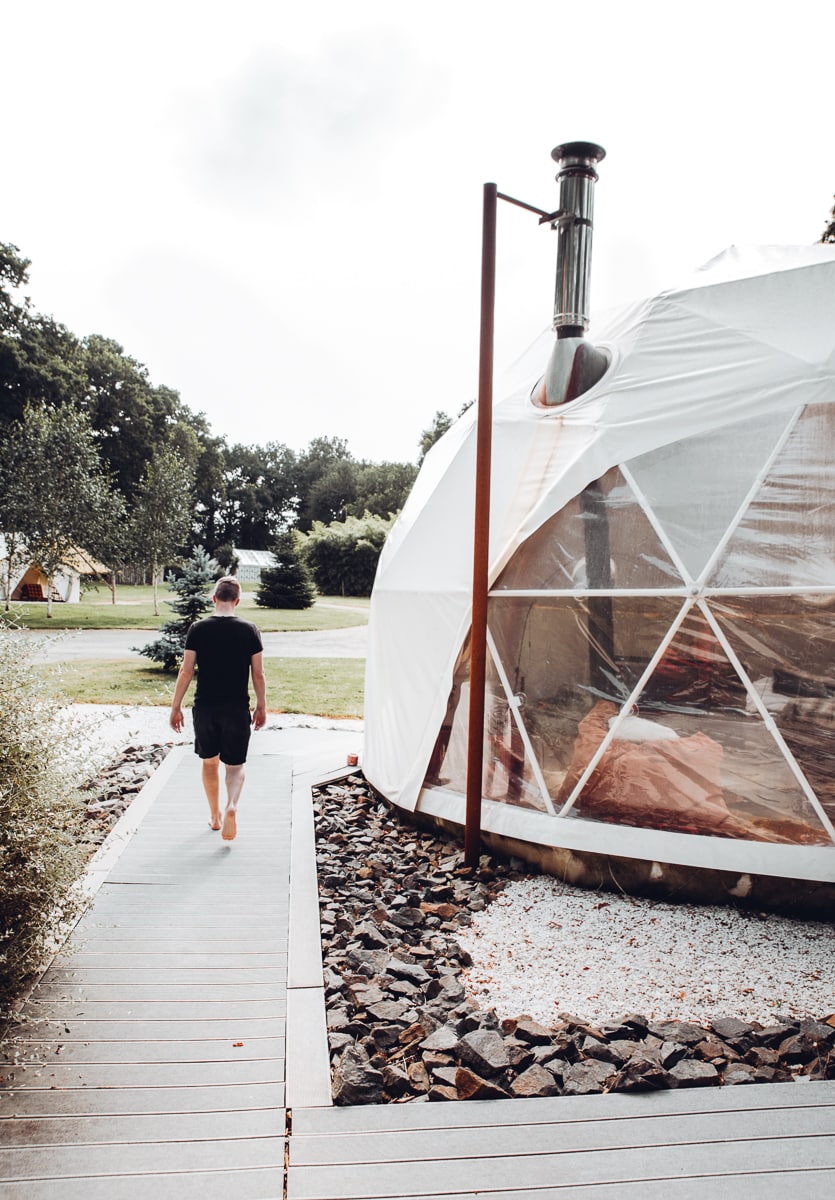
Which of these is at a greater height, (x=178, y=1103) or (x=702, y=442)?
(x=702, y=442)

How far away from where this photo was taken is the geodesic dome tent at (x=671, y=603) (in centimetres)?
427

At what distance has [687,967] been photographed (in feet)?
12.3

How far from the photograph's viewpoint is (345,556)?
3547 centimetres

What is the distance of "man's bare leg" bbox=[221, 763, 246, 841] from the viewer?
527cm

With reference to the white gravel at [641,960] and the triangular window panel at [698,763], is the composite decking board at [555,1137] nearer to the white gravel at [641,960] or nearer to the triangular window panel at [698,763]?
the white gravel at [641,960]

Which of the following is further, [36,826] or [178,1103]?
[36,826]

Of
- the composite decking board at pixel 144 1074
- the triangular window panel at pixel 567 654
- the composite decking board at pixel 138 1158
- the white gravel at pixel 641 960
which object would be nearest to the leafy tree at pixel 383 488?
the triangular window panel at pixel 567 654

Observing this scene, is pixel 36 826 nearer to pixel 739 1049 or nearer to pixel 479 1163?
pixel 479 1163

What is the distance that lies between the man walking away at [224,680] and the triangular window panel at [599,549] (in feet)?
6.31

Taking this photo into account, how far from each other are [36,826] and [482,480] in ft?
10.7

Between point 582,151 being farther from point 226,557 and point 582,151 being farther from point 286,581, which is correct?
point 226,557

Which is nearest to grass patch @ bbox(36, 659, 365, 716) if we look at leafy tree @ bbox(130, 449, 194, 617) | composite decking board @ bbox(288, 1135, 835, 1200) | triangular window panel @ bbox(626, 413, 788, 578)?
triangular window panel @ bbox(626, 413, 788, 578)

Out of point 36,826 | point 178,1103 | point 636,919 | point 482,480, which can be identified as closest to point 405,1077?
point 178,1103

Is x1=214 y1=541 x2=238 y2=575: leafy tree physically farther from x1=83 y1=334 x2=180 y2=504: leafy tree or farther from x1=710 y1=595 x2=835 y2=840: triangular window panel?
x1=710 y1=595 x2=835 y2=840: triangular window panel
